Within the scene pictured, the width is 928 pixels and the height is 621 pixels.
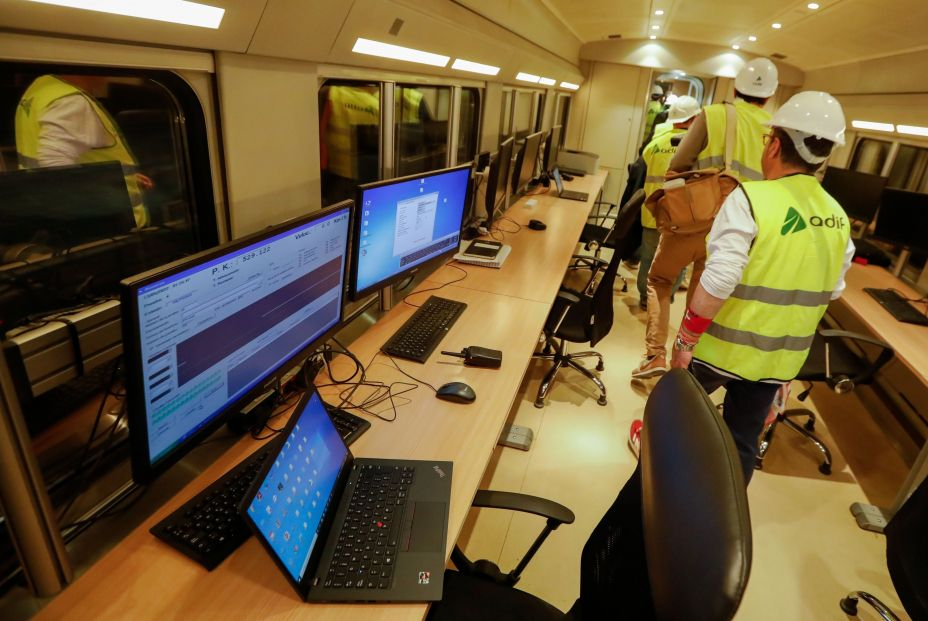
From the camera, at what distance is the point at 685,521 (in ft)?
1.94

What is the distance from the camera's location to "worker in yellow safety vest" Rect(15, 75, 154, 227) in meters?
1.12

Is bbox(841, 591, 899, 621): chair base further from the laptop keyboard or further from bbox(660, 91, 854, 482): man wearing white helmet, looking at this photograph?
the laptop keyboard

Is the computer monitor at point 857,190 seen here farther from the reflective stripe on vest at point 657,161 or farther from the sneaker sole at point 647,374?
the sneaker sole at point 647,374

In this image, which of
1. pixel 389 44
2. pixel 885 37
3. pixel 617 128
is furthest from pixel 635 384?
pixel 617 128

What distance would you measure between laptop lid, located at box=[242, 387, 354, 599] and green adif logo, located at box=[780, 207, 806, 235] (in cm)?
151

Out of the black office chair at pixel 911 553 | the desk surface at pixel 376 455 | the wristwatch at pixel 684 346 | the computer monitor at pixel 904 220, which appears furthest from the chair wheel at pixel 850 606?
the computer monitor at pixel 904 220

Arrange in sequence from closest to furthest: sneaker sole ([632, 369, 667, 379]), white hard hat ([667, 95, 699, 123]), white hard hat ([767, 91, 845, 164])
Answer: white hard hat ([767, 91, 845, 164]) → sneaker sole ([632, 369, 667, 379]) → white hard hat ([667, 95, 699, 123])

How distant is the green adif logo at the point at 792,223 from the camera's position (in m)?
1.57

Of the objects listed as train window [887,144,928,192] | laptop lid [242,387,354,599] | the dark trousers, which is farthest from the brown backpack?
laptop lid [242,387,354,599]

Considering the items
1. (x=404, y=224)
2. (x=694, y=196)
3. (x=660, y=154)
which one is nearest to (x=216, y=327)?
(x=404, y=224)

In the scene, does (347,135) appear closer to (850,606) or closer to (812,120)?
(812,120)

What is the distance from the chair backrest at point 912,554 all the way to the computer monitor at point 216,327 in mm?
1769

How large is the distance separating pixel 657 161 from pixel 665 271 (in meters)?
1.22

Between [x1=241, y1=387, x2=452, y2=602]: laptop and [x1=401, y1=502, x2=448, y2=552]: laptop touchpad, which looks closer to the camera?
[x1=241, y1=387, x2=452, y2=602]: laptop
